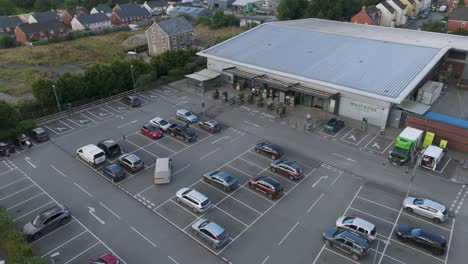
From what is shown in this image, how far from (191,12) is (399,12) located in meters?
67.7

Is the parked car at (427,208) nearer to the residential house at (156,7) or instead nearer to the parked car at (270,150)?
the parked car at (270,150)

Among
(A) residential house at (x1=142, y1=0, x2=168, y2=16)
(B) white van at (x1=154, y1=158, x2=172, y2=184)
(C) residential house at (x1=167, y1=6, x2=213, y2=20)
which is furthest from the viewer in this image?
(A) residential house at (x1=142, y1=0, x2=168, y2=16)

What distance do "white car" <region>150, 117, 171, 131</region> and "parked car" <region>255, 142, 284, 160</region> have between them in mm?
11603

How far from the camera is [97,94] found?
48938mm

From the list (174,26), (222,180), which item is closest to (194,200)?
(222,180)

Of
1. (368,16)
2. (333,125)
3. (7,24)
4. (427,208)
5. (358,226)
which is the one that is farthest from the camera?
(7,24)

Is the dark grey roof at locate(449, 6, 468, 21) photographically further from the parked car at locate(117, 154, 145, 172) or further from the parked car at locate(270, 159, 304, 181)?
the parked car at locate(117, 154, 145, 172)

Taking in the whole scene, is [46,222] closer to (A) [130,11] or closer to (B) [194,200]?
(B) [194,200]

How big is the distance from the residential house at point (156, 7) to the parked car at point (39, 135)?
4272 inches

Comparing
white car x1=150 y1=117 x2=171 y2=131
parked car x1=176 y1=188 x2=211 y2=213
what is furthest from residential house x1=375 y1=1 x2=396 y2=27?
parked car x1=176 y1=188 x2=211 y2=213

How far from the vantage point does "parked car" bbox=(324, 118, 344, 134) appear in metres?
39.6

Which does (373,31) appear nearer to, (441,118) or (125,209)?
(441,118)

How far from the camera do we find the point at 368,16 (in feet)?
293

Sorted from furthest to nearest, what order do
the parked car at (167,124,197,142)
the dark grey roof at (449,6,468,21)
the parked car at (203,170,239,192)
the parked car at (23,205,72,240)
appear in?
the dark grey roof at (449,6,468,21), the parked car at (167,124,197,142), the parked car at (203,170,239,192), the parked car at (23,205,72,240)
